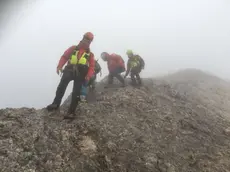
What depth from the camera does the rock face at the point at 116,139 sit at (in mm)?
9555

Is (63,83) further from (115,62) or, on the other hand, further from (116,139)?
(115,62)

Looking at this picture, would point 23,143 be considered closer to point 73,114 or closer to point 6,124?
point 6,124

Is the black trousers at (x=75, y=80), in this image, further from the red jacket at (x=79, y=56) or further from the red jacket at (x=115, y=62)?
the red jacket at (x=115, y=62)

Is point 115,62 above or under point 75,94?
above

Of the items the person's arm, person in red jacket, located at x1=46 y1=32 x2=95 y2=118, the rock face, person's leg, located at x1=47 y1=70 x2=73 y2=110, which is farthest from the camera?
person's leg, located at x1=47 y1=70 x2=73 y2=110

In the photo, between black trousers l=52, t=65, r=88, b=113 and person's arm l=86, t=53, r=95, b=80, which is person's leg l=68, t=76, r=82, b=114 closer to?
black trousers l=52, t=65, r=88, b=113

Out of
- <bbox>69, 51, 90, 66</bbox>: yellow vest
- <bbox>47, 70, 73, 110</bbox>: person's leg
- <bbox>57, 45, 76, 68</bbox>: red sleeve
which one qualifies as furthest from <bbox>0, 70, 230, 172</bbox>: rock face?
<bbox>69, 51, 90, 66</bbox>: yellow vest

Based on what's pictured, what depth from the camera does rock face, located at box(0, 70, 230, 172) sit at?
9.55 meters

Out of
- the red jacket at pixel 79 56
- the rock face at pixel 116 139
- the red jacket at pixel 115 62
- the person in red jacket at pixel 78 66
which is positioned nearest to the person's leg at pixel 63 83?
the person in red jacket at pixel 78 66

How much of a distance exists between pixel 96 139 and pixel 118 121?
206 cm

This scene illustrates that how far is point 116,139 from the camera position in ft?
37.8

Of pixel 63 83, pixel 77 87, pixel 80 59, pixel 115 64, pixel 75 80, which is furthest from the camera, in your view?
pixel 115 64

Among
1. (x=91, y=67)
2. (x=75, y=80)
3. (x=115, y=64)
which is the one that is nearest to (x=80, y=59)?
(x=91, y=67)

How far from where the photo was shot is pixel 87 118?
12266 mm
